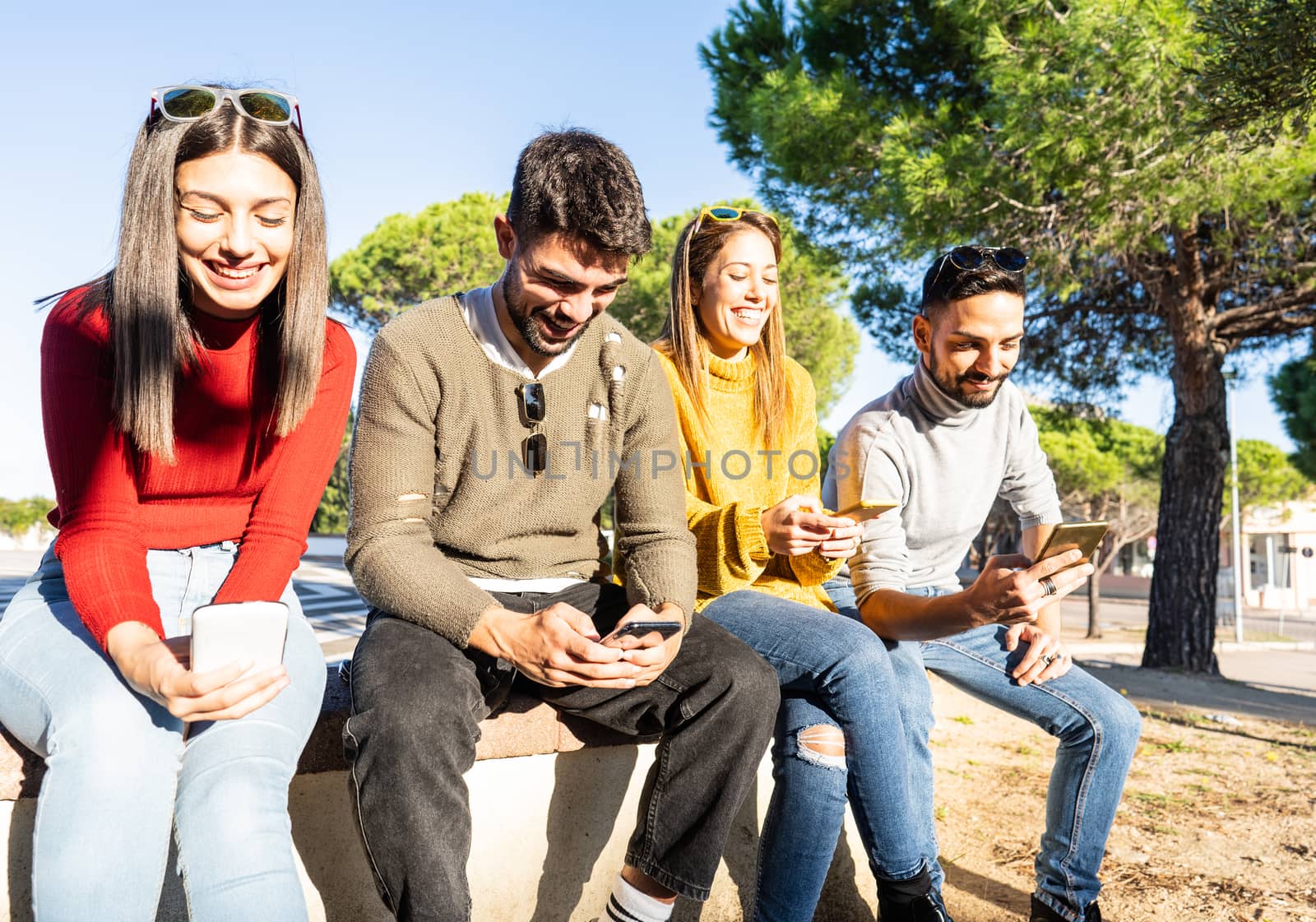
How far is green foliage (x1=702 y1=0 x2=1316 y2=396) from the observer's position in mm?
6727

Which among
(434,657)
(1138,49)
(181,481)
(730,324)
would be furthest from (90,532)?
(1138,49)

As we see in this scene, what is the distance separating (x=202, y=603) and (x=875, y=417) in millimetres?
2006

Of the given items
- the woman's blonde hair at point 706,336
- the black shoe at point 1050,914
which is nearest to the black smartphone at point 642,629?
the woman's blonde hair at point 706,336

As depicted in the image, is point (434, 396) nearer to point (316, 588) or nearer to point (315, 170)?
point (315, 170)

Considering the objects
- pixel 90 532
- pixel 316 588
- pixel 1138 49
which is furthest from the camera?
pixel 316 588

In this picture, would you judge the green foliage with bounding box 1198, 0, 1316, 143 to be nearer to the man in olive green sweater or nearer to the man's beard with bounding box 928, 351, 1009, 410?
the man's beard with bounding box 928, 351, 1009, 410

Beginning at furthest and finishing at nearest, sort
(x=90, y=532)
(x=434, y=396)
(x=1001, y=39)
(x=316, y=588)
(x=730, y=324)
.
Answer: (x=316, y=588) → (x=1001, y=39) → (x=730, y=324) → (x=434, y=396) → (x=90, y=532)

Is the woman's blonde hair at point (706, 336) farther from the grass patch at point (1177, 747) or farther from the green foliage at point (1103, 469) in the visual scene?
the green foliage at point (1103, 469)

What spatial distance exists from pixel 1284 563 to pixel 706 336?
4875cm

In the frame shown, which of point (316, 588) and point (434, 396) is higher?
point (434, 396)

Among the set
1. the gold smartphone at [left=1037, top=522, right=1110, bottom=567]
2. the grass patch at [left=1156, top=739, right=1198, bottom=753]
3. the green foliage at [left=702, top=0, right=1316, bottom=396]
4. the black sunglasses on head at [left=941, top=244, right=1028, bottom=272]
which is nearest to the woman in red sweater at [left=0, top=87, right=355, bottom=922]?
the gold smartphone at [left=1037, top=522, right=1110, bottom=567]

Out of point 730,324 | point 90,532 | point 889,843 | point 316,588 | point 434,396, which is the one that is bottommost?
point 316,588

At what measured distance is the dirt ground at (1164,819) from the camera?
305 cm

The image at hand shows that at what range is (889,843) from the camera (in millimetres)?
2428
